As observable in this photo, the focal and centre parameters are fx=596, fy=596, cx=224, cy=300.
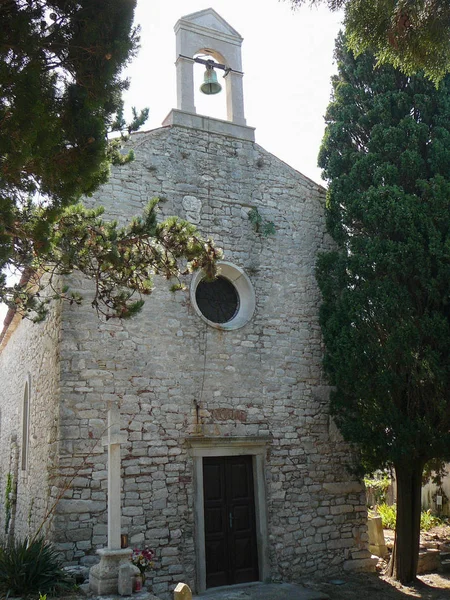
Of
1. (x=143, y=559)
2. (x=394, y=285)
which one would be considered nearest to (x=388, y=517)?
(x=394, y=285)

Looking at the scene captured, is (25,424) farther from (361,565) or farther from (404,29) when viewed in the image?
(404,29)

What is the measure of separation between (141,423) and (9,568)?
2.75 metres

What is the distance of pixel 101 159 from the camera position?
5527 millimetres

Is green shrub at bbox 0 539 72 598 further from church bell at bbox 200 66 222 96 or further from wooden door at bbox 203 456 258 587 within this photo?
church bell at bbox 200 66 222 96

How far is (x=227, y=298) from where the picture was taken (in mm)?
10477

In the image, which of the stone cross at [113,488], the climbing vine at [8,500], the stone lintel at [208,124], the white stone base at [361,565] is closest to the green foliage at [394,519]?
the white stone base at [361,565]

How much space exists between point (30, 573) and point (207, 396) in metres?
3.71

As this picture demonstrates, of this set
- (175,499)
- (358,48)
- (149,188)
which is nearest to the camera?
(358,48)

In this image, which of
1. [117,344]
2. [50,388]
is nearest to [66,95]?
[117,344]

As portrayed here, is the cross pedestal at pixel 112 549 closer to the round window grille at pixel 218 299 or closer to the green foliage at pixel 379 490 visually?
the round window grille at pixel 218 299

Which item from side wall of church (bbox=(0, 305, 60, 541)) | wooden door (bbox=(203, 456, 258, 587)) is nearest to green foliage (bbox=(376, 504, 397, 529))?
wooden door (bbox=(203, 456, 258, 587))

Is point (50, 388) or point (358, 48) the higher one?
point (358, 48)

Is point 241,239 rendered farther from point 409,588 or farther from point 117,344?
point 409,588

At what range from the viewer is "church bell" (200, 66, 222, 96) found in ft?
35.7
